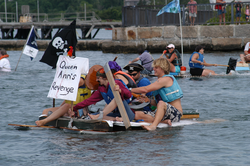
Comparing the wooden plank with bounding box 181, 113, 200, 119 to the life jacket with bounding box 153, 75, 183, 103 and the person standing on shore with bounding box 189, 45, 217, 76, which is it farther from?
the person standing on shore with bounding box 189, 45, 217, 76

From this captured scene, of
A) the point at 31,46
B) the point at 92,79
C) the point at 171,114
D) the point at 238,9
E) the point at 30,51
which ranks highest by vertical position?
the point at 238,9

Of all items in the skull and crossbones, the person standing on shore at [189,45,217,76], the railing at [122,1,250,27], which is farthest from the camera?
the railing at [122,1,250,27]

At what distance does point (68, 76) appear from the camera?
7750mm

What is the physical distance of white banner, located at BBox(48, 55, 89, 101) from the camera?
7.60 m

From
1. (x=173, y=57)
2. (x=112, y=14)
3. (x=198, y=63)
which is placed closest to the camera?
(x=173, y=57)

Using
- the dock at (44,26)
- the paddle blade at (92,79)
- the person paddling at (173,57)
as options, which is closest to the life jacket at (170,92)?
the paddle blade at (92,79)

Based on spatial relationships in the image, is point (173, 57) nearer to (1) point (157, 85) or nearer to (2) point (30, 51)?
(2) point (30, 51)

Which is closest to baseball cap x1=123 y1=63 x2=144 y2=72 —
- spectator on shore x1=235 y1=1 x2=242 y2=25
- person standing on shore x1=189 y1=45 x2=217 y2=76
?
person standing on shore x1=189 y1=45 x2=217 y2=76

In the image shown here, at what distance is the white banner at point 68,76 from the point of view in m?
7.60

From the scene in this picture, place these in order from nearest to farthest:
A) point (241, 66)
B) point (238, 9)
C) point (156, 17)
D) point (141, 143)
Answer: point (141, 143), point (241, 66), point (238, 9), point (156, 17)

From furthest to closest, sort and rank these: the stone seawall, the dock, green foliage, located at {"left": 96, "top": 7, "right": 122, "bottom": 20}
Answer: green foliage, located at {"left": 96, "top": 7, "right": 122, "bottom": 20}, the dock, the stone seawall

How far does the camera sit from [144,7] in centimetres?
2988

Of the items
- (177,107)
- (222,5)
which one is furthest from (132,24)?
(177,107)

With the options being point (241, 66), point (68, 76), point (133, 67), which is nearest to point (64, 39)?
point (68, 76)
